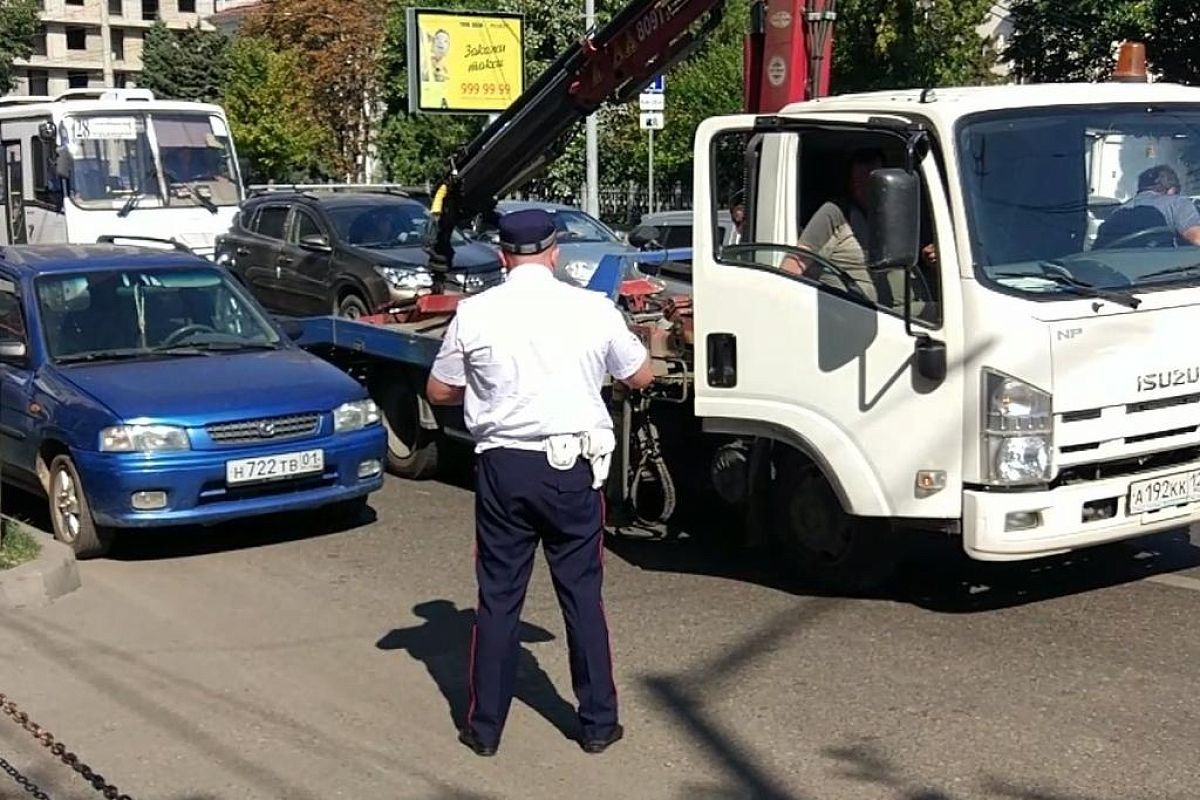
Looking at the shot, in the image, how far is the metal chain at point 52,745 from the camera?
469 cm

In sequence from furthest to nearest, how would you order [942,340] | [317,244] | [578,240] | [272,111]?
[272,111], [578,240], [317,244], [942,340]

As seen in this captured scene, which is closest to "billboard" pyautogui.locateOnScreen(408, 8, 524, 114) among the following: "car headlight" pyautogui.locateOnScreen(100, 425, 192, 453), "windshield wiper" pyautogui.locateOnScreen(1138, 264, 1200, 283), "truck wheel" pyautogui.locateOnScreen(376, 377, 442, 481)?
"truck wheel" pyautogui.locateOnScreen(376, 377, 442, 481)

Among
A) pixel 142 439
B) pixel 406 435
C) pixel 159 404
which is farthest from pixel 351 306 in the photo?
pixel 142 439

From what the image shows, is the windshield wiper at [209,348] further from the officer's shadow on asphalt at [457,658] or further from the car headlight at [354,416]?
the officer's shadow on asphalt at [457,658]

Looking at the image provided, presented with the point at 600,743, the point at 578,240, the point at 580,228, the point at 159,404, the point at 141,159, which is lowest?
the point at 600,743

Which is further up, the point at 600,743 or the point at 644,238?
the point at 644,238

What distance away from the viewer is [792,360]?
694cm

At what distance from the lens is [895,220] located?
6.15 metres

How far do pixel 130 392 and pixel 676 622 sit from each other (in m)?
3.26

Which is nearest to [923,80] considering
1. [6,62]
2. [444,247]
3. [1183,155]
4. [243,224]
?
[243,224]

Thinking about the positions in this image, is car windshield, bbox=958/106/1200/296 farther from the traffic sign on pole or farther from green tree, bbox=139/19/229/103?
green tree, bbox=139/19/229/103

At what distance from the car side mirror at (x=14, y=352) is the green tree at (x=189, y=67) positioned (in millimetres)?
67904

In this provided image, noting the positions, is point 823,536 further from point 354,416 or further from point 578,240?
point 578,240

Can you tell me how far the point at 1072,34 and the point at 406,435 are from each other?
21358mm
